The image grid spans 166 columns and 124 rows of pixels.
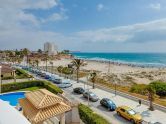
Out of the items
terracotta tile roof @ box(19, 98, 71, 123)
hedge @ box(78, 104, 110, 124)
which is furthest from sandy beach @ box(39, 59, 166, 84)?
terracotta tile roof @ box(19, 98, 71, 123)

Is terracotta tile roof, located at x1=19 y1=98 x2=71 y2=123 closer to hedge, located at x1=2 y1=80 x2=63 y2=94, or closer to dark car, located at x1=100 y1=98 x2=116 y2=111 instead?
dark car, located at x1=100 y1=98 x2=116 y2=111

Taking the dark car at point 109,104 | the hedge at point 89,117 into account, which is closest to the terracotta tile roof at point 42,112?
the hedge at point 89,117

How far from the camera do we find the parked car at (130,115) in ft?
74.7

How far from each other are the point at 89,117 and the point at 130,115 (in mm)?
6235

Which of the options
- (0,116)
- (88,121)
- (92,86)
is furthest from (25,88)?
(0,116)

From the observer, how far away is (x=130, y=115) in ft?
77.4

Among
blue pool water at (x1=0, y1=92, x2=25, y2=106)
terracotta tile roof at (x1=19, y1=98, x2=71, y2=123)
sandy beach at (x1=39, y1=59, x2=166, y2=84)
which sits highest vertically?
terracotta tile roof at (x1=19, y1=98, x2=71, y2=123)

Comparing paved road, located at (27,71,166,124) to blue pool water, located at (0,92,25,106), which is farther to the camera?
blue pool water, located at (0,92,25,106)

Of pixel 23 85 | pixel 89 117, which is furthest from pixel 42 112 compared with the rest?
pixel 23 85

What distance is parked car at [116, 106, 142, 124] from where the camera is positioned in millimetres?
22766

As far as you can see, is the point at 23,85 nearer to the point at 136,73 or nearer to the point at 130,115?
the point at 130,115

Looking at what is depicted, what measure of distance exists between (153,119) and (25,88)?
2537cm

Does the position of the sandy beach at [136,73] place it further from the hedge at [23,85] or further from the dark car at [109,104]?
the dark car at [109,104]

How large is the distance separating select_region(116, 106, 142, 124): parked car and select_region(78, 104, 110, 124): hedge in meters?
5.36
